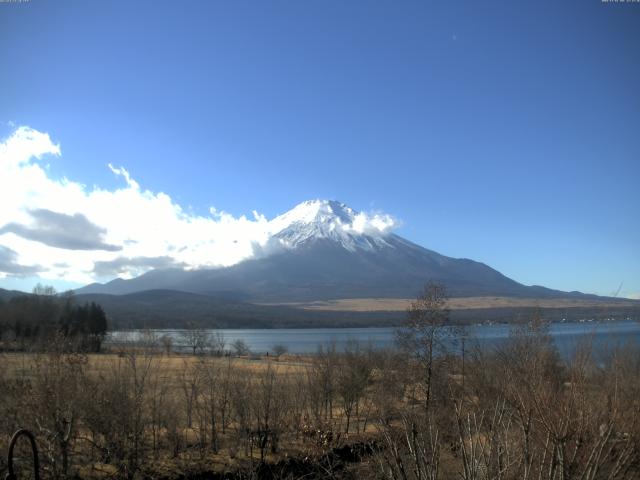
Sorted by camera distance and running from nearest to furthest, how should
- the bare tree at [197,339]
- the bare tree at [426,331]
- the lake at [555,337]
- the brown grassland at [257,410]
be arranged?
the lake at [555,337]
the brown grassland at [257,410]
the bare tree at [426,331]
the bare tree at [197,339]

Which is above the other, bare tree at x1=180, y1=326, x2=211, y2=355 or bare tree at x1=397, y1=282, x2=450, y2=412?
bare tree at x1=397, y1=282, x2=450, y2=412

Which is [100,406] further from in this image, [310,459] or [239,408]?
[310,459]

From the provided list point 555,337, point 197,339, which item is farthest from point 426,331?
point 197,339

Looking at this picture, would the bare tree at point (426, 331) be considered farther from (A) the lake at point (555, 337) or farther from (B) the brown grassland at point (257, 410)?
(A) the lake at point (555, 337)

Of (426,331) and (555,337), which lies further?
(555,337)

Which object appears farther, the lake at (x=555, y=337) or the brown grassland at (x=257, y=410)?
the brown grassland at (x=257, y=410)

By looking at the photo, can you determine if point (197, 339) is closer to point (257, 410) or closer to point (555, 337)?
point (555, 337)

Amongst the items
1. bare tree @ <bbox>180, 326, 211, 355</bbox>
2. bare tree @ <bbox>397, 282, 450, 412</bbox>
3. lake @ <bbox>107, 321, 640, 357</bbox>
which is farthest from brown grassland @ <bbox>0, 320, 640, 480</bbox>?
bare tree @ <bbox>180, 326, 211, 355</bbox>

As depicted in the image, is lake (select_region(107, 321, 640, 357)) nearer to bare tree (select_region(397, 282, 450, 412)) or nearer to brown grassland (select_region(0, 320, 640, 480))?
brown grassland (select_region(0, 320, 640, 480))

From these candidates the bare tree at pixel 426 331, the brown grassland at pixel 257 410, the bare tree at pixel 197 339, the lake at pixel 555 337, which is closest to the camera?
the lake at pixel 555 337

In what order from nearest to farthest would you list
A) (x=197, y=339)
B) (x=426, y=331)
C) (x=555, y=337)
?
(x=426, y=331) < (x=555, y=337) < (x=197, y=339)

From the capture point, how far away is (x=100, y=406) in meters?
18.7

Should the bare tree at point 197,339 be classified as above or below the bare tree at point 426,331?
below

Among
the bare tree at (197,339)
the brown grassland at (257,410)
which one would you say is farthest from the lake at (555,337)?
the bare tree at (197,339)
